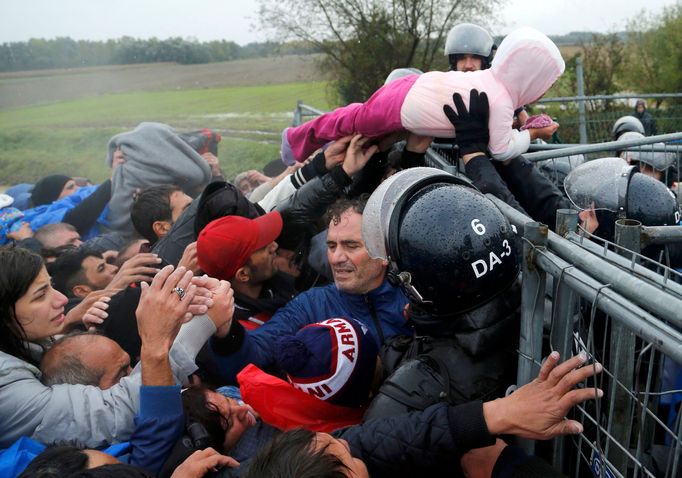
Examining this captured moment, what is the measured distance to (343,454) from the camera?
4.70 feet

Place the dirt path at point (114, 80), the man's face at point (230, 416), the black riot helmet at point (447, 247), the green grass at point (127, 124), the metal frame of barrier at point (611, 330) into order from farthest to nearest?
the dirt path at point (114, 80) → the green grass at point (127, 124) → the man's face at point (230, 416) → the black riot helmet at point (447, 247) → the metal frame of barrier at point (611, 330)

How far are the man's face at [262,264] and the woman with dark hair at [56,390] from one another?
0.96m

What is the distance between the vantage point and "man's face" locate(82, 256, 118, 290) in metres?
4.06

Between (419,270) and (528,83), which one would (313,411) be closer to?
(419,270)

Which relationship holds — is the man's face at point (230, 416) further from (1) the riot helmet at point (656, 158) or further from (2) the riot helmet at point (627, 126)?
(2) the riot helmet at point (627, 126)

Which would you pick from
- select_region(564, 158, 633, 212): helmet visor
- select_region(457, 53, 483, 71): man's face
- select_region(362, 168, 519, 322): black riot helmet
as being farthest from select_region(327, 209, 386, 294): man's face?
select_region(457, 53, 483, 71): man's face

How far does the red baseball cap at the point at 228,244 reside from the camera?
116 inches

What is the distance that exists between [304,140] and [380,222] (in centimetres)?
152

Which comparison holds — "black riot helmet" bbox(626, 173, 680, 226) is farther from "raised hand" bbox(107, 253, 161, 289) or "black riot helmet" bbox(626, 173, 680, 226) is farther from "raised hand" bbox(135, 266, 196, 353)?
"raised hand" bbox(107, 253, 161, 289)

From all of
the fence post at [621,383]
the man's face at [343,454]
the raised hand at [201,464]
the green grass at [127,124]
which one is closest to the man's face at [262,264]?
the raised hand at [201,464]

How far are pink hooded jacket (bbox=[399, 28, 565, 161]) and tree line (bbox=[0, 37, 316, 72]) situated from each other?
52.2 feet

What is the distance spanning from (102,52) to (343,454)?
18.6 meters

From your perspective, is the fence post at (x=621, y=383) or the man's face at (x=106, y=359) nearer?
the fence post at (x=621, y=383)

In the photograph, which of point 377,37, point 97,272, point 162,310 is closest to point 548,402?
point 162,310
